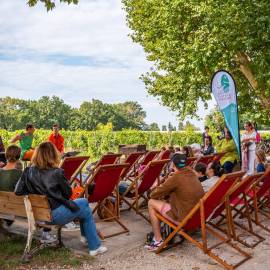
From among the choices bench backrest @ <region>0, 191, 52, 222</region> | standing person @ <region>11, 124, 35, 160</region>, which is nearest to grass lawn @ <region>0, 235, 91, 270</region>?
bench backrest @ <region>0, 191, 52, 222</region>

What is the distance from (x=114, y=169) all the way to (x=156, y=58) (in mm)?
19053

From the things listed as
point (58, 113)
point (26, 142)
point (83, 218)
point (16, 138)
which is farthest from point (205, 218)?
point (58, 113)

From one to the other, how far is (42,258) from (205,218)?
203 centimetres

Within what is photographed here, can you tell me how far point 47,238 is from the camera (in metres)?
5.63

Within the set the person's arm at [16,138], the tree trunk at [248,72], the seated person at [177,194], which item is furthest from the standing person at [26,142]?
the tree trunk at [248,72]

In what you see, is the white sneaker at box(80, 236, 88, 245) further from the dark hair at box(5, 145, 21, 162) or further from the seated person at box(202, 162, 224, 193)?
the seated person at box(202, 162, 224, 193)

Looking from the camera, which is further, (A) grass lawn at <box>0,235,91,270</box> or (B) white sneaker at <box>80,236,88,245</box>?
(B) white sneaker at <box>80,236,88,245</box>

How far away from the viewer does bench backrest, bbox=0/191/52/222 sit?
16.8 feet

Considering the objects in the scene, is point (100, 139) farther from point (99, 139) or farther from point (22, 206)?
point (22, 206)

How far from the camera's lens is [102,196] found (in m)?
6.55

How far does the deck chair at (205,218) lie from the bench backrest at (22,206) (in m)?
1.43

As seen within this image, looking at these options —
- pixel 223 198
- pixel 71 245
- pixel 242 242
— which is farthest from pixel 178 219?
pixel 71 245

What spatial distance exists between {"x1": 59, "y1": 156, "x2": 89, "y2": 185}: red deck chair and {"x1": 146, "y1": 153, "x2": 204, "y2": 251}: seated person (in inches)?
85.6

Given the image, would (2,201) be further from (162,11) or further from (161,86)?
(161,86)
